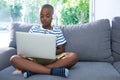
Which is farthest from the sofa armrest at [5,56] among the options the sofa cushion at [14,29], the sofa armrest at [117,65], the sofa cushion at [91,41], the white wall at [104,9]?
the white wall at [104,9]

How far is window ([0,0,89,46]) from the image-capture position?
3541mm

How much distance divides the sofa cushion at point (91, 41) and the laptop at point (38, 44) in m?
0.52

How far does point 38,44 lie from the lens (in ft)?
6.06

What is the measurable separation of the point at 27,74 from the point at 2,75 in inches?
8.8

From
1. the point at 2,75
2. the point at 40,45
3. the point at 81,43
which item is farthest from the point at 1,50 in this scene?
the point at 81,43

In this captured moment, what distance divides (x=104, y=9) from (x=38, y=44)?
192 cm

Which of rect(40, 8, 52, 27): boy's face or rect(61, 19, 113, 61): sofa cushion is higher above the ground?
rect(40, 8, 52, 27): boy's face

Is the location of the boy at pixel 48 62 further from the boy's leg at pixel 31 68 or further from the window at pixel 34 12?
the window at pixel 34 12

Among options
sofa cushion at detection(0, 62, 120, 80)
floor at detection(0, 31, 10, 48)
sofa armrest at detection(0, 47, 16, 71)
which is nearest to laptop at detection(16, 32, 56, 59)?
sofa cushion at detection(0, 62, 120, 80)

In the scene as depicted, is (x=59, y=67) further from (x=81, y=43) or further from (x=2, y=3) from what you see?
(x=2, y=3)

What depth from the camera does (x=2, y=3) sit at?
3.52 metres

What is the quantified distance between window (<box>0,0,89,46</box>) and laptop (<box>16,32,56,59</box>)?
5.58 ft

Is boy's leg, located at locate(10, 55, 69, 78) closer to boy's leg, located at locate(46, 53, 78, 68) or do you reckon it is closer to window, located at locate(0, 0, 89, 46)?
boy's leg, located at locate(46, 53, 78, 68)

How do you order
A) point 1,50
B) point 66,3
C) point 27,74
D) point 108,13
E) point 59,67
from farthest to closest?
point 66,3 < point 108,13 < point 1,50 < point 59,67 < point 27,74
